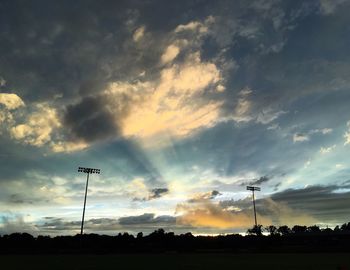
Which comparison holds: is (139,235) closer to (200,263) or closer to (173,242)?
(173,242)

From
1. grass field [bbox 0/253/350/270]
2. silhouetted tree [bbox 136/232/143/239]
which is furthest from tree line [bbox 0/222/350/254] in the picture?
grass field [bbox 0/253/350/270]

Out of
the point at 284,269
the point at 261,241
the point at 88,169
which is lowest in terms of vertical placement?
the point at 284,269

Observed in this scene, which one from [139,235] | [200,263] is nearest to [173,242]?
[139,235]

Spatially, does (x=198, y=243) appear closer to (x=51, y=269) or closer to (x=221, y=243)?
(x=221, y=243)

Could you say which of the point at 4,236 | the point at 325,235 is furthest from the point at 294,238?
the point at 4,236

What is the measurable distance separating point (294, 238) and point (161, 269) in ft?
455

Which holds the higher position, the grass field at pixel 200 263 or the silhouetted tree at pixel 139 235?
the silhouetted tree at pixel 139 235

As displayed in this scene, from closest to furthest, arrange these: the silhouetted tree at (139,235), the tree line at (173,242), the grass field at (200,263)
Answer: the grass field at (200,263)
the tree line at (173,242)
the silhouetted tree at (139,235)

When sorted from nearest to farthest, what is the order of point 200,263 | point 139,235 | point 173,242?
point 200,263, point 173,242, point 139,235

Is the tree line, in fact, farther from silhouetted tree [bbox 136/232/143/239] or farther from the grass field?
the grass field

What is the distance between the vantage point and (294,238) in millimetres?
160375

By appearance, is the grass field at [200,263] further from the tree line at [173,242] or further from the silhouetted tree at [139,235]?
the silhouetted tree at [139,235]

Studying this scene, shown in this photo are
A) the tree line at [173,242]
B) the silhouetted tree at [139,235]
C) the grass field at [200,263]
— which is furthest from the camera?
the silhouetted tree at [139,235]

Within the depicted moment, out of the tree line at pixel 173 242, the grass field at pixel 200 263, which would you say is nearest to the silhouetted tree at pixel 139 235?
the tree line at pixel 173 242
